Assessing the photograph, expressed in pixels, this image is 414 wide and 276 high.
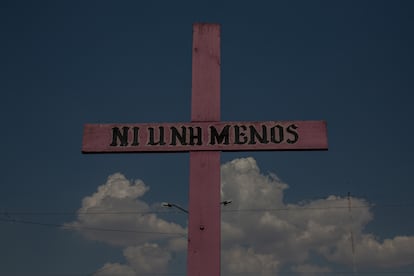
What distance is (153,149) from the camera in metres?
5.66

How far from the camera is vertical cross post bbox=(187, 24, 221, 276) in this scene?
5.27m

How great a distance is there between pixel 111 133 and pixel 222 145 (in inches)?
50.4

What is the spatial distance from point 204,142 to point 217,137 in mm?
155

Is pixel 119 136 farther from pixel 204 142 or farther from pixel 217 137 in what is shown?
pixel 217 137

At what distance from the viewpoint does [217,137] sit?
5656 millimetres

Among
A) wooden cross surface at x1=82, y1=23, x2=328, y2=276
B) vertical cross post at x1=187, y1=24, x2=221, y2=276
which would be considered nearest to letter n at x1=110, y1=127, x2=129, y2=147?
wooden cross surface at x1=82, y1=23, x2=328, y2=276

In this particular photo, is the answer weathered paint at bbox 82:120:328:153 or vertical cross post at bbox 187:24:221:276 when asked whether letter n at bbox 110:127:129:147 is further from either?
vertical cross post at bbox 187:24:221:276

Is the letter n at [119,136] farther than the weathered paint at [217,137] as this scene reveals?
Yes

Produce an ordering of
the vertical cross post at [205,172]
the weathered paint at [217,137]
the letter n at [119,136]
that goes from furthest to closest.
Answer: the letter n at [119,136] < the weathered paint at [217,137] < the vertical cross post at [205,172]

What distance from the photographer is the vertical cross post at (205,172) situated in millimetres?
5273

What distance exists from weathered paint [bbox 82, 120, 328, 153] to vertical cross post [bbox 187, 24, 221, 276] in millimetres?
136

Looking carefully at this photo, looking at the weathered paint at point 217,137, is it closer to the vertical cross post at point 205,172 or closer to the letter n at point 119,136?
the letter n at point 119,136

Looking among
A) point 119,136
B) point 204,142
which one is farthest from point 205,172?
point 119,136

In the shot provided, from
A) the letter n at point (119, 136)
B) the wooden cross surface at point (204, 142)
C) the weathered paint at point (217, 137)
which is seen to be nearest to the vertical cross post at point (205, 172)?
the wooden cross surface at point (204, 142)
